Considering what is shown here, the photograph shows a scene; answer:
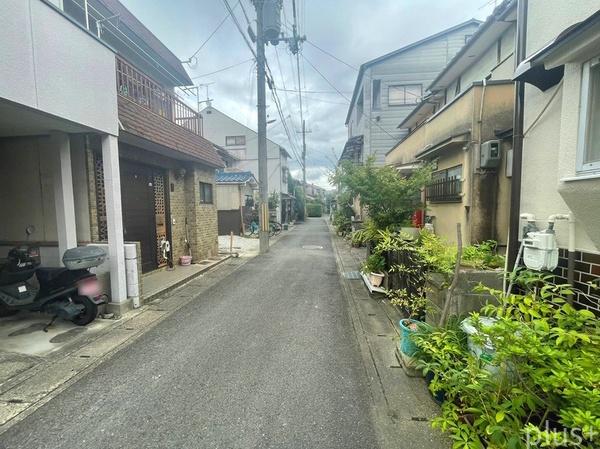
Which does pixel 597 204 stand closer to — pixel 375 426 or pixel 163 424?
pixel 375 426

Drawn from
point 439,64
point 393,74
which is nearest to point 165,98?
point 393,74

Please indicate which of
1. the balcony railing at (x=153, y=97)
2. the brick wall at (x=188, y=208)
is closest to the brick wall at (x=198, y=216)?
the brick wall at (x=188, y=208)

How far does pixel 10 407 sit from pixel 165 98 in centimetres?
732

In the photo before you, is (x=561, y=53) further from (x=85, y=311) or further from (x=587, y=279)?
(x=85, y=311)

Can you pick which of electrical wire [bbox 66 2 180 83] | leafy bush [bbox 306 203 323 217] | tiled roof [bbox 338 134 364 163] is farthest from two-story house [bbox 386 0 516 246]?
leafy bush [bbox 306 203 323 217]

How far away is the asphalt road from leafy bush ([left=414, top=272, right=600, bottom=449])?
2.73ft

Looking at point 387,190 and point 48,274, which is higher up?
point 387,190

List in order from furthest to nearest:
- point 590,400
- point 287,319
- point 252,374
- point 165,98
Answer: point 165,98, point 287,319, point 252,374, point 590,400

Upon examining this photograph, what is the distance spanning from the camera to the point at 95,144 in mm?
5527

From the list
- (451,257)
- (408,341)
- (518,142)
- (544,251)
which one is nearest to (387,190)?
(451,257)

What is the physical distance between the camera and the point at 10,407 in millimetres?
2723

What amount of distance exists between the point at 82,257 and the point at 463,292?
527 cm

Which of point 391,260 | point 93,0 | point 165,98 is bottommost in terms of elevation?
point 391,260

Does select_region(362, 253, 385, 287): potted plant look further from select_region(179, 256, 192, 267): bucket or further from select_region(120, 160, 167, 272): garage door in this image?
select_region(120, 160, 167, 272): garage door
